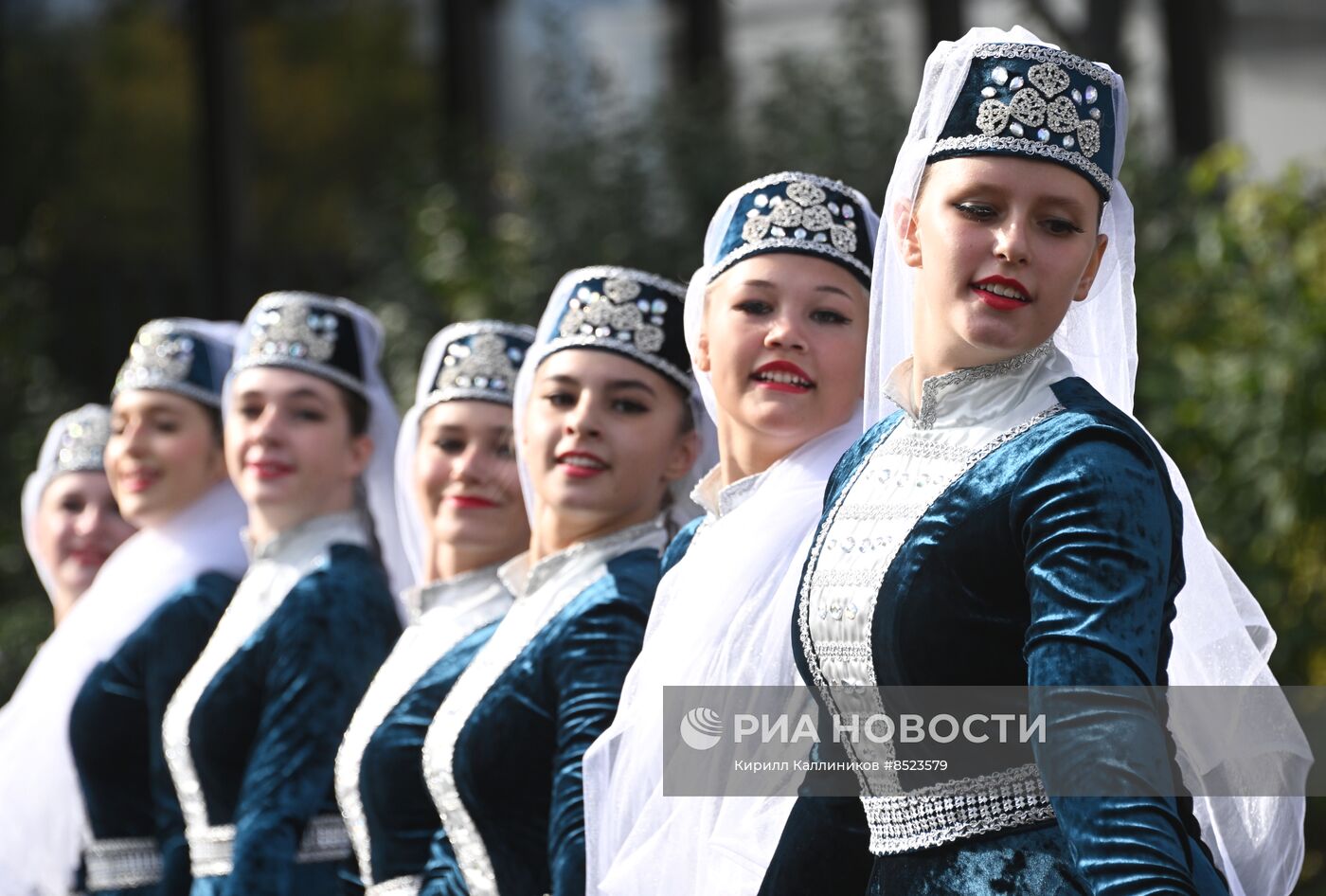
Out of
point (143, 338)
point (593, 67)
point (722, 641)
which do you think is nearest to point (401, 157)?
point (593, 67)

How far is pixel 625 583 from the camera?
10.8 ft

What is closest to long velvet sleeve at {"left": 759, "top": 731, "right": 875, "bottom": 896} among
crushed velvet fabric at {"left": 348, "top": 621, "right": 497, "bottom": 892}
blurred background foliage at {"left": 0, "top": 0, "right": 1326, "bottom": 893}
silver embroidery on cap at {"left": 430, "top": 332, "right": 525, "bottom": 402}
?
crushed velvet fabric at {"left": 348, "top": 621, "right": 497, "bottom": 892}

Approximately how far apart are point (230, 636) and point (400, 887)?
85cm

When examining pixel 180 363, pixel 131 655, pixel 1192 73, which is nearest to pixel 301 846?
pixel 131 655

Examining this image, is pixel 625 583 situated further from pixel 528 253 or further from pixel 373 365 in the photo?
pixel 528 253

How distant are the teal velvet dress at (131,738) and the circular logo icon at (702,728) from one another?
2.02 meters

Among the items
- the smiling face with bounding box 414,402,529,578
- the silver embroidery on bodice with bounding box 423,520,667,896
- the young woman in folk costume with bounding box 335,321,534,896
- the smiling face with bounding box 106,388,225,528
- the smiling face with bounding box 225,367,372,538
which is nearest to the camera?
the silver embroidery on bodice with bounding box 423,520,667,896

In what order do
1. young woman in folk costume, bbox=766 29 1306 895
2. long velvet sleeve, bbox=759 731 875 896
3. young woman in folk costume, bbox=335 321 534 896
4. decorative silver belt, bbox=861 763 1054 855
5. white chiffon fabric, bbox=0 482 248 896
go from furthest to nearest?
1. white chiffon fabric, bbox=0 482 248 896
2. young woman in folk costume, bbox=335 321 534 896
3. long velvet sleeve, bbox=759 731 875 896
4. decorative silver belt, bbox=861 763 1054 855
5. young woman in folk costume, bbox=766 29 1306 895

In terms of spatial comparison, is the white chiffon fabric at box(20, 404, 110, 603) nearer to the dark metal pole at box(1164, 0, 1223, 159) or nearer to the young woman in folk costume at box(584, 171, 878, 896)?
the young woman in folk costume at box(584, 171, 878, 896)

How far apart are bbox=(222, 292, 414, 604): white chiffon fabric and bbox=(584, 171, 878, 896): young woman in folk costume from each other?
1.42 meters

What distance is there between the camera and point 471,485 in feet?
12.6

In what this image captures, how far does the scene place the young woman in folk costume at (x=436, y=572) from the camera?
3623 mm

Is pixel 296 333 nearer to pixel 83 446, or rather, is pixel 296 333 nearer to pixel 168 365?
pixel 168 365

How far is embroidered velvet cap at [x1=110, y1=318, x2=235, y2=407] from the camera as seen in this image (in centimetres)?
480
